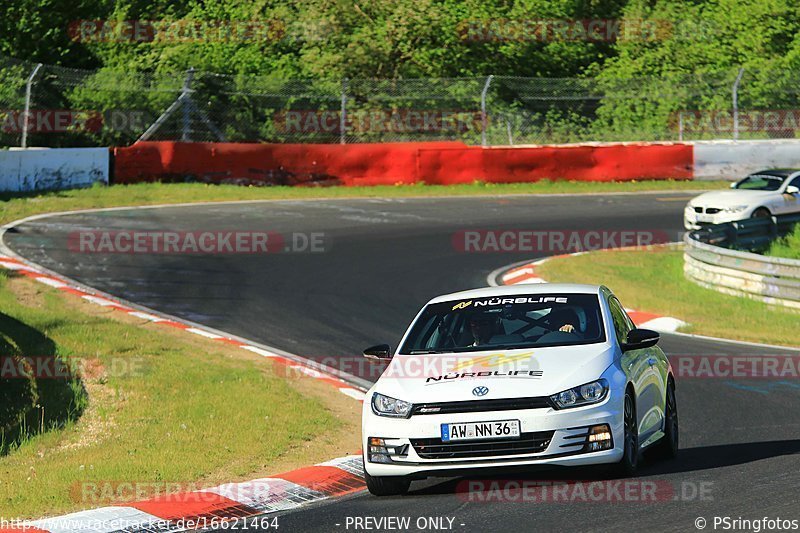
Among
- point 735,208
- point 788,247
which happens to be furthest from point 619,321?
point 735,208

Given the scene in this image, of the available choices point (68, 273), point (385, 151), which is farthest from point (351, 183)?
point (68, 273)

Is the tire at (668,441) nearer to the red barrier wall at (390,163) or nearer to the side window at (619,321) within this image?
the side window at (619,321)

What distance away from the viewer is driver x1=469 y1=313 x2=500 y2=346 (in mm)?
9086

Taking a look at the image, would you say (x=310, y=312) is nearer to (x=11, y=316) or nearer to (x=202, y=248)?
(x=11, y=316)

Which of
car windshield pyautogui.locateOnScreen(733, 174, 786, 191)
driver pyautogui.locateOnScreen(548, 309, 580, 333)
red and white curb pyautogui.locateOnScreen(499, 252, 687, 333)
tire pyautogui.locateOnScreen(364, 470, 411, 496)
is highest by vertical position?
driver pyautogui.locateOnScreen(548, 309, 580, 333)

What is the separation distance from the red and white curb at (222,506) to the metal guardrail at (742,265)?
968 cm

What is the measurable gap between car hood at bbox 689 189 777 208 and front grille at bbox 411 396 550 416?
58.8 feet

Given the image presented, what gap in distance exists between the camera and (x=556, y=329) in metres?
9.07

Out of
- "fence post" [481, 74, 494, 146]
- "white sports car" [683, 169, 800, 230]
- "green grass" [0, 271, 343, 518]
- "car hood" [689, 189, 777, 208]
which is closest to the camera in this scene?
"green grass" [0, 271, 343, 518]

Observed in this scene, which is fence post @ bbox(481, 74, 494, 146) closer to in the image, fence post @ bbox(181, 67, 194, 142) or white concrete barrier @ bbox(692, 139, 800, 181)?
white concrete barrier @ bbox(692, 139, 800, 181)

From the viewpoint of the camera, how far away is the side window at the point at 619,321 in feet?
30.0

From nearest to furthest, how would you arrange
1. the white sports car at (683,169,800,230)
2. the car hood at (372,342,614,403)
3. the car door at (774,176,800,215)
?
the car hood at (372,342,614,403) < the white sports car at (683,169,800,230) < the car door at (774,176,800,215)

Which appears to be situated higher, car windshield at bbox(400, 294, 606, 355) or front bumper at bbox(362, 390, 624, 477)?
car windshield at bbox(400, 294, 606, 355)

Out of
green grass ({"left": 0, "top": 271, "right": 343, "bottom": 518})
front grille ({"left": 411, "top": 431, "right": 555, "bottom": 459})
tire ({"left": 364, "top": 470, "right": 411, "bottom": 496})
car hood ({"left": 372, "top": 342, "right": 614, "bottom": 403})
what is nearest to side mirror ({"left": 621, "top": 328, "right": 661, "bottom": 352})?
car hood ({"left": 372, "top": 342, "right": 614, "bottom": 403})
